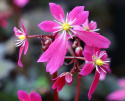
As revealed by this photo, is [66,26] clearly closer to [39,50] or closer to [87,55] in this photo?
[87,55]

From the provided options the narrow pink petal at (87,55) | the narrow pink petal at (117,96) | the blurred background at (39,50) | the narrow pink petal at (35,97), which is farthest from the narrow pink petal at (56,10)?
the narrow pink petal at (117,96)

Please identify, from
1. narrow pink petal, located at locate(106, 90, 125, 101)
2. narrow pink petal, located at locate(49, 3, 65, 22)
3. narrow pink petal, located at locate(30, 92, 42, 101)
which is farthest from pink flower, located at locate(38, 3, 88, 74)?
narrow pink petal, located at locate(106, 90, 125, 101)

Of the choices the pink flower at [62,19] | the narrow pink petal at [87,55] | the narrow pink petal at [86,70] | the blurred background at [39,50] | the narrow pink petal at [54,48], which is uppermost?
the pink flower at [62,19]

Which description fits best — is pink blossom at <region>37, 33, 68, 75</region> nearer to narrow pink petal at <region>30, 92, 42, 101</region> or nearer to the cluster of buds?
the cluster of buds

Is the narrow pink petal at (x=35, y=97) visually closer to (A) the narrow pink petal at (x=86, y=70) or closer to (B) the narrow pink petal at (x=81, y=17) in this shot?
(A) the narrow pink petal at (x=86, y=70)

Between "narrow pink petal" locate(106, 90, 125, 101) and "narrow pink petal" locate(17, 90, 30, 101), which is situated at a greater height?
"narrow pink petal" locate(17, 90, 30, 101)

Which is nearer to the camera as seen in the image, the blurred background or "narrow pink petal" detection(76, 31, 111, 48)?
"narrow pink petal" detection(76, 31, 111, 48)

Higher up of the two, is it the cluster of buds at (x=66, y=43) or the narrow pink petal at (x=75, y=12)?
the narrow pink petal at (x=75, y=12)
